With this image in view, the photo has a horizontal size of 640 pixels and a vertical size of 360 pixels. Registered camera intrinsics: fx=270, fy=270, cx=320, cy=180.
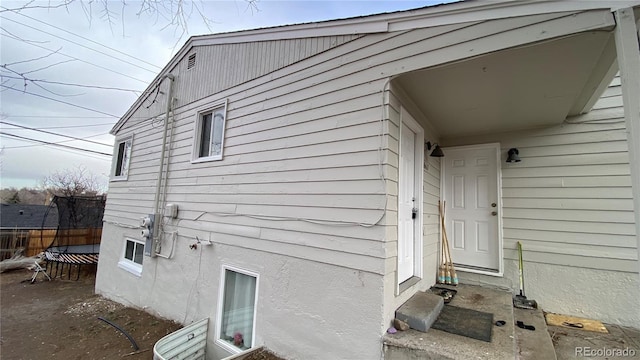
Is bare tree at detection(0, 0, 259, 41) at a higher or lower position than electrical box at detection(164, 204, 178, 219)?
higher

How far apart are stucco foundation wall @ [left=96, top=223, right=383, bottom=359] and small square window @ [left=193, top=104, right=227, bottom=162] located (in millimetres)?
1568

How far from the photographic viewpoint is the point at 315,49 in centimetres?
341

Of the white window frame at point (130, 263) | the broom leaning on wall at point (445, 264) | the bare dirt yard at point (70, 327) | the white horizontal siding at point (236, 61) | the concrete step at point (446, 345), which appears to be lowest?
the bare dirt yard at point (70, 327)

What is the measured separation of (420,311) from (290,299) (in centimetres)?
141

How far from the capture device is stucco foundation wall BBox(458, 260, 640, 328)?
10.4ft

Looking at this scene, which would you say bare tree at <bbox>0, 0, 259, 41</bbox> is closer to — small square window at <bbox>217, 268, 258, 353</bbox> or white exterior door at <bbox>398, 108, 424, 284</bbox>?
white exterior door at <bbox>398, 108, 424, 284</bbox>

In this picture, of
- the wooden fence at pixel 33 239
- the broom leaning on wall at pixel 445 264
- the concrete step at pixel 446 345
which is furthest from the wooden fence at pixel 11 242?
the broom leaning on wall at pixel 445 264

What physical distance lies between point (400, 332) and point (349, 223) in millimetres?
1095

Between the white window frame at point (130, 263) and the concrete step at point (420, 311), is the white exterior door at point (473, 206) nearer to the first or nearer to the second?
the concrete step at point (420, 311)

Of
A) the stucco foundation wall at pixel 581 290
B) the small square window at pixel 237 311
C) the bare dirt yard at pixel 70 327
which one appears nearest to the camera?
the stucco foundation wall at pixel 581 290

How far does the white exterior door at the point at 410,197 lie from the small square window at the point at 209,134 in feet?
9.58

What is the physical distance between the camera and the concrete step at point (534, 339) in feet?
7.64

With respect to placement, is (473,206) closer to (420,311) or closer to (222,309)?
(420,311)

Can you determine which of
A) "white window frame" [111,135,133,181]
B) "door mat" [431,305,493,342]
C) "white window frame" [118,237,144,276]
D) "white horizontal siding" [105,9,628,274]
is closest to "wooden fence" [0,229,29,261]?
"white window frame" [111,135,133,181]
